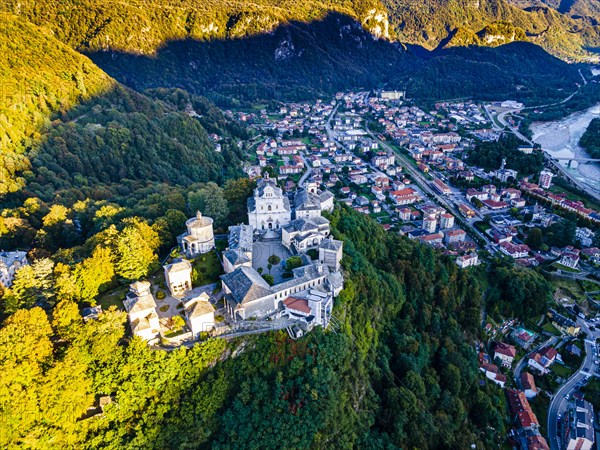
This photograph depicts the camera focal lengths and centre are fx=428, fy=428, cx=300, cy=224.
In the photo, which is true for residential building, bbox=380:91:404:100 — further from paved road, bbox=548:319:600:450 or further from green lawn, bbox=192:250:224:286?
green lawn, bbox=192:250:224:286

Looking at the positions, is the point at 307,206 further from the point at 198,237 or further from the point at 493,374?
the point at 493,374

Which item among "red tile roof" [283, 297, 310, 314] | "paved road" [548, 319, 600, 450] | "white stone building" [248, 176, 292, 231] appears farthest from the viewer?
"white stone building" [248, 176, 292, 231]

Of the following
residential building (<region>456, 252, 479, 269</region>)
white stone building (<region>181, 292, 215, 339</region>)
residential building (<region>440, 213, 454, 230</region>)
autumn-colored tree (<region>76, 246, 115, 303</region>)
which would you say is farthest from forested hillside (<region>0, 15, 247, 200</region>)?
residential building (<region>456, 252, 479, 269</region>)

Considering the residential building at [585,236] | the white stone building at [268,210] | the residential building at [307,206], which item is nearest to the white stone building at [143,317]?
the white stone building at [268,210]

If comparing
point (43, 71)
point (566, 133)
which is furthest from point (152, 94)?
point (566, 133)

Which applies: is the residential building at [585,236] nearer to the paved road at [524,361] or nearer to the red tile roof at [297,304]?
the paved road at [524,361]

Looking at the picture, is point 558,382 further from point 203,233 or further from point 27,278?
point 27,278
